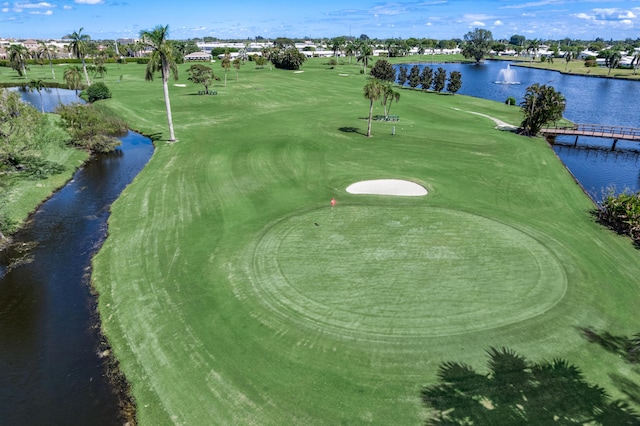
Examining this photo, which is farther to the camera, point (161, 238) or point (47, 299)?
point (161, 238)

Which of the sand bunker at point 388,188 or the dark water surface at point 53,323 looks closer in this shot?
the dark water surface at point 53,323

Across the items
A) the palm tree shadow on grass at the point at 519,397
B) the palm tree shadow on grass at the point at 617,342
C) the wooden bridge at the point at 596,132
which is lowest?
the palm tree shadow on grass at the point at 519,397

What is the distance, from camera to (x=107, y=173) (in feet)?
144

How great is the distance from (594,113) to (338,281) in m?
87.7

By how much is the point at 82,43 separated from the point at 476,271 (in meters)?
111

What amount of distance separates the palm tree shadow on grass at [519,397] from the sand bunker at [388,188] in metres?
19.8

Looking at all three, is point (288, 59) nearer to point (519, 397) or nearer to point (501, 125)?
point (501, 125)

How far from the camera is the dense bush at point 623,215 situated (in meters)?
28.0

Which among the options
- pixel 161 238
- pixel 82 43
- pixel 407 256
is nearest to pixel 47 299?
pixel 161 238

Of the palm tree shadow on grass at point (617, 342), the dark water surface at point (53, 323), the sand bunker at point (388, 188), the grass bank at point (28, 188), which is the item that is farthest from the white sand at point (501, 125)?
the grass bank at point (28, 188)

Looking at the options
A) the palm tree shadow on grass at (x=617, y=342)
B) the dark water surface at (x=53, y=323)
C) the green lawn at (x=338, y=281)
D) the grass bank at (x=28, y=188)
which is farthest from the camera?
the grass bank at (x=28, y=188)

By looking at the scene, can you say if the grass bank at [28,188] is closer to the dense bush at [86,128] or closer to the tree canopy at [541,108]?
the dense bush at [86,128]

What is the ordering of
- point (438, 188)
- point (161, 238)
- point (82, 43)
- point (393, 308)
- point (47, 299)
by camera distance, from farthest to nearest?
point (82, 43) → point (438, 188) → point (161, 238) → point (47, 299) → point (393, 308)

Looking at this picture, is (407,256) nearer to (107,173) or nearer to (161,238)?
(161,238)
